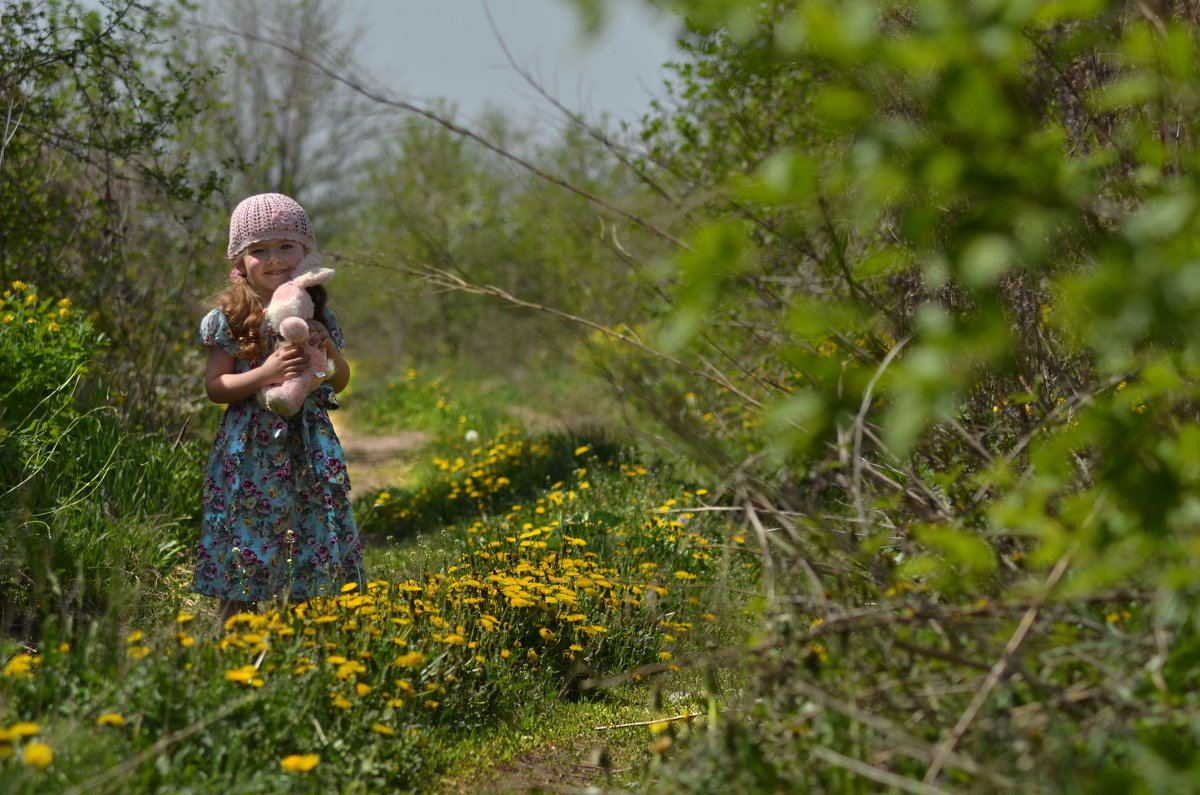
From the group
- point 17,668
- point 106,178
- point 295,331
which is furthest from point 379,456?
point 17,668

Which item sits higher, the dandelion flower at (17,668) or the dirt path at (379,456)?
the dirt path at (379,456)

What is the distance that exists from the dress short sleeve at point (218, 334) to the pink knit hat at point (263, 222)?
26 cm

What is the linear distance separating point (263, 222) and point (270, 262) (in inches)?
5.7

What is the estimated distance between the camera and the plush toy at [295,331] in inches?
139

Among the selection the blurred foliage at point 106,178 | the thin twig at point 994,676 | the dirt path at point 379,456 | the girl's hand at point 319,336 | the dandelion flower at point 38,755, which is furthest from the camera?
the dirt path at point 379,456

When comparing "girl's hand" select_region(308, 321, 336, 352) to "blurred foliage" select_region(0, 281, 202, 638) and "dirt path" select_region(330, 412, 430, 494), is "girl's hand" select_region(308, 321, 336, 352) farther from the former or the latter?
"dirt path" select_region(330, 412, 430, 494)

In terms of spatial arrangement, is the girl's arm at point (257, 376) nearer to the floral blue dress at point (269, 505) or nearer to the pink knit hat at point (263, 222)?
the floral blue dress at point (269, 505)

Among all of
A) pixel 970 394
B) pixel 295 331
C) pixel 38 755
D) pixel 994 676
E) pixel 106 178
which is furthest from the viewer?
pixel 106 178

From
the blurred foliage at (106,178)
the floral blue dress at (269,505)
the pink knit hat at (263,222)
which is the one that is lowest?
the floral blue dress at (269,505)

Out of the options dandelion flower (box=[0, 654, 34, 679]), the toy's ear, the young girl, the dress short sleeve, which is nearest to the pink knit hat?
the young girl

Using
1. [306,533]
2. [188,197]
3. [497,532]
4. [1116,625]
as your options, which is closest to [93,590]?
[306,533]

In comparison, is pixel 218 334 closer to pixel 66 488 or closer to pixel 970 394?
pixel 66 488

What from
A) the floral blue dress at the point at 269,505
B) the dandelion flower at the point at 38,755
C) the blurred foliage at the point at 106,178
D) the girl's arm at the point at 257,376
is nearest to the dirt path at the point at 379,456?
the blurred foliage at the point at 106,178

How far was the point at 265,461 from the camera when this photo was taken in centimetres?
365
